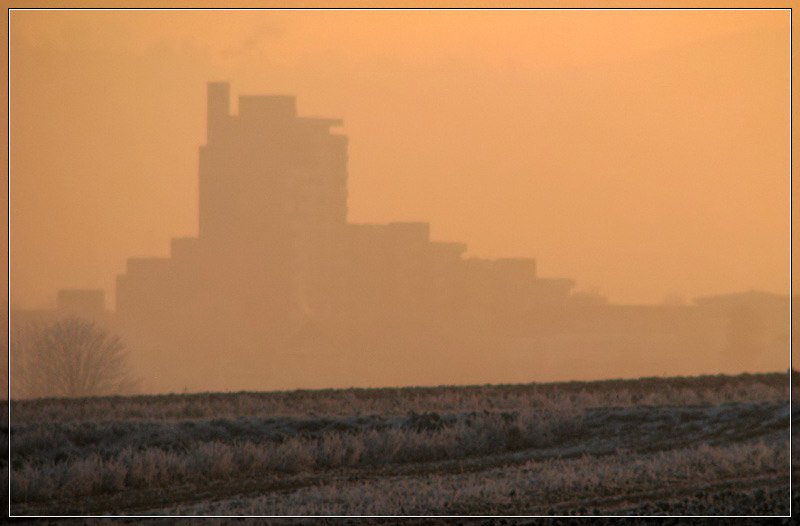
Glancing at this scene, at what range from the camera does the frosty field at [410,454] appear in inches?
707

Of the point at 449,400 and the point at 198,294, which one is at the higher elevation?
the point at 198,294

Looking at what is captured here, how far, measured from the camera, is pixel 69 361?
58.1m

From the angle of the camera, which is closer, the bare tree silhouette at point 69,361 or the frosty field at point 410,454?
the frosty field at point 410,454

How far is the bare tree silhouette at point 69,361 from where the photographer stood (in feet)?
186

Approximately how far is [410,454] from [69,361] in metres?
33.8

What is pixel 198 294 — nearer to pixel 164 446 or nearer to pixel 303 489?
pixel 164 446

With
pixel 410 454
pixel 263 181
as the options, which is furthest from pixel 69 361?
pixel 410 454

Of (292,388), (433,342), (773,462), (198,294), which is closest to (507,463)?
(773,462)

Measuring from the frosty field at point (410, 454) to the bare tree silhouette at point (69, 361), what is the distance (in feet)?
61.0

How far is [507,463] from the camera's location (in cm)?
2564

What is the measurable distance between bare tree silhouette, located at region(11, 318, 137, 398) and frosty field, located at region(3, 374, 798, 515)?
18.6 m

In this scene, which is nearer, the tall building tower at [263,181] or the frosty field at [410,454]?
the frosty field at [410,454]

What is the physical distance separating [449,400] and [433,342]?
823 centimetres

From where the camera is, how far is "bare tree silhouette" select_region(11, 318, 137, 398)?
186 ft
